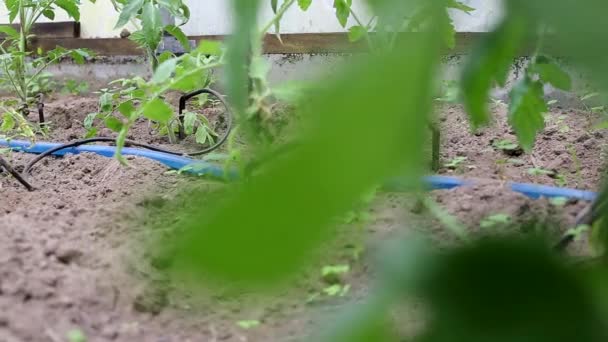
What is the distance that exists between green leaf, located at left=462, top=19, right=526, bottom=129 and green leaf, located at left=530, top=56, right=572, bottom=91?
2.72 feet

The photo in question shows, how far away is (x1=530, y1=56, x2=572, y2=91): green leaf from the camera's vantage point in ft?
3.14

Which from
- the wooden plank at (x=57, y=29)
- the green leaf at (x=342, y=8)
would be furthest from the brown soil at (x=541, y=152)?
the wooden plank at (x=57, y=29)

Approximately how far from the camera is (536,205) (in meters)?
0.87

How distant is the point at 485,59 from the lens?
186 millimetres

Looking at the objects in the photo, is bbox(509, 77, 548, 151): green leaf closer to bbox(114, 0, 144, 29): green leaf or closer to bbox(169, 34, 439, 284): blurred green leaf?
bbox(169, 34, 439, 284): blurred green leaf

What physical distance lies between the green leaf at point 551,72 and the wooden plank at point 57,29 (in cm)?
297

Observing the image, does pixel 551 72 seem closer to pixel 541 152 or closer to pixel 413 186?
pixel 541 152

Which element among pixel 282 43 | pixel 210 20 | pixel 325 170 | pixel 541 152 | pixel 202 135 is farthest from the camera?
pixel 210 20

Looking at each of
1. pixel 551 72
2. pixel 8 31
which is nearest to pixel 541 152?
pixel 551 72

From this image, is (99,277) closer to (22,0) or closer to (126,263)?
(126,263)

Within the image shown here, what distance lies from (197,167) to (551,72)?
640 mm

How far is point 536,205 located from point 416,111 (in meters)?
0.83

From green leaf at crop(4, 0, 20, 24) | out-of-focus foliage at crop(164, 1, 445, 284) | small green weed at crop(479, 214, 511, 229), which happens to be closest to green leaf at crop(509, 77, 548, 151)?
small green weed at crop(479, 214, 511, 229)

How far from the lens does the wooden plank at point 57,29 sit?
333 cm
